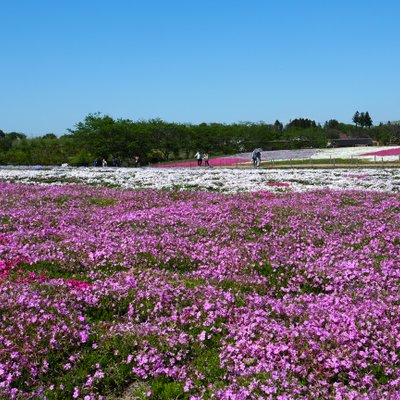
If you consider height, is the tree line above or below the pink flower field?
above

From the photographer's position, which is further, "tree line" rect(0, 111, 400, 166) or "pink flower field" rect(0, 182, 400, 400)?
"tree line" rect(0, 111, 400, 166)

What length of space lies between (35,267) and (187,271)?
371cm

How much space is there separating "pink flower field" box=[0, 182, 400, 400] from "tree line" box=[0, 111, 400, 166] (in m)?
60.2

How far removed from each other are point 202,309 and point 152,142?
81.0 meters

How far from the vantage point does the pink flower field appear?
582 centimetres

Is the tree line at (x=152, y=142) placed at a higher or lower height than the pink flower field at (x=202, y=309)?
higher

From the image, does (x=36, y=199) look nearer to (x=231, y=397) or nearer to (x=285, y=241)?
(x=285, y=241)

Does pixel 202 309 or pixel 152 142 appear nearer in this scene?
pixel 202 309

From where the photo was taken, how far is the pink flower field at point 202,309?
5.82m

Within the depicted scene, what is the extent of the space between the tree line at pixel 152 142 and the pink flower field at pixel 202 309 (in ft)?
198

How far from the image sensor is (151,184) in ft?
100

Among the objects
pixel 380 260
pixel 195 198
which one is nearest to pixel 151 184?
pixel 195 198

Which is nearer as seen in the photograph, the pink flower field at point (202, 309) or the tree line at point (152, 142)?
the pink flower field at point (202, 309)

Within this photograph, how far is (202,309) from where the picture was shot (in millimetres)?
7789
